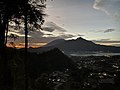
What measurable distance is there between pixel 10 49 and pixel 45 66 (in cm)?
10725

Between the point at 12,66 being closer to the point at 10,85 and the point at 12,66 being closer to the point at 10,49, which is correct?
the point at 10,85

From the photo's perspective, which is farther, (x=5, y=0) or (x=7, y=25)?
(x=7, y=25)

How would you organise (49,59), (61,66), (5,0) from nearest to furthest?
(5,0)
(49,59)
(61,66)

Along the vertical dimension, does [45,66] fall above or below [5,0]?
below

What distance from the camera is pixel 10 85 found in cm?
1730

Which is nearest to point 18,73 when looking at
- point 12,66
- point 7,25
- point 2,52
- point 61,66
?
point 12,66

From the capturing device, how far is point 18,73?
59.4 ft

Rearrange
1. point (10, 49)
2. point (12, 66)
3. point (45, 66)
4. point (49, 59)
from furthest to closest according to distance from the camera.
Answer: point (49, 59) → point (45, 66) → point (10, 49) → point (12, 66)

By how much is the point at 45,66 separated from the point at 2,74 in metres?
112

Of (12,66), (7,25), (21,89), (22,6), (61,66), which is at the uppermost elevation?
(22,6)

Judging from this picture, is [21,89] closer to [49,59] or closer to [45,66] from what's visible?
[45,66]

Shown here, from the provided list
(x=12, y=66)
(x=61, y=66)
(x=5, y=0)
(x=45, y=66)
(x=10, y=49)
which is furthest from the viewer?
(x=61, y=66)

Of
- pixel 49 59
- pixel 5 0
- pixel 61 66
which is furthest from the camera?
pixel 61 66

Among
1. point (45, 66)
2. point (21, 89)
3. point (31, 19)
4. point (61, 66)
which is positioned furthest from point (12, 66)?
point (61, 66)
